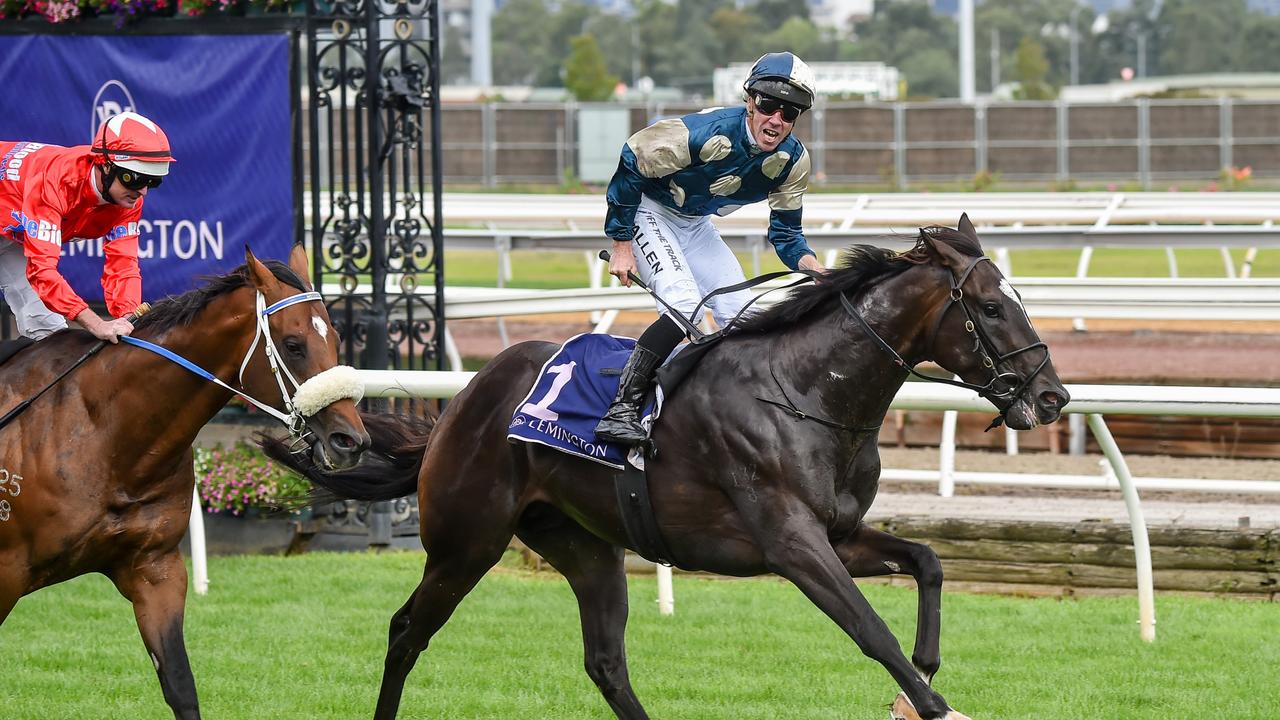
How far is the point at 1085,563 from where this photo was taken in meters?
6.34

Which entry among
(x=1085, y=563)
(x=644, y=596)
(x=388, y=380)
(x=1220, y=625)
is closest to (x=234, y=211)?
(x=388, y=380)

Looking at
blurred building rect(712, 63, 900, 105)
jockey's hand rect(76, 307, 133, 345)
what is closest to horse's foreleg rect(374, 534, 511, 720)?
jockey's hand rect(76, 307, 133, 345)

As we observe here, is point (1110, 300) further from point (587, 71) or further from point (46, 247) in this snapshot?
point (587, 71)

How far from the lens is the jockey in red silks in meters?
4.39

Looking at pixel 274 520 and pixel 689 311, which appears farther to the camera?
pixel 274 520

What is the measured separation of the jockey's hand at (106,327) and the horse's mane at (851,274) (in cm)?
166

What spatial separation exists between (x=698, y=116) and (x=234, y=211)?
12.2 ft

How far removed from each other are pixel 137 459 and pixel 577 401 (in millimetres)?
1182

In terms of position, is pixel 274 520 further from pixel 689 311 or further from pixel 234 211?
pixel 689 311

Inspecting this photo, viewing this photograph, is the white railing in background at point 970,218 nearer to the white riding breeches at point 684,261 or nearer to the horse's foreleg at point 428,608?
the white riding breeches at point 684,261

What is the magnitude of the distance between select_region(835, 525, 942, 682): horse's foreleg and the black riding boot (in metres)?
0.63

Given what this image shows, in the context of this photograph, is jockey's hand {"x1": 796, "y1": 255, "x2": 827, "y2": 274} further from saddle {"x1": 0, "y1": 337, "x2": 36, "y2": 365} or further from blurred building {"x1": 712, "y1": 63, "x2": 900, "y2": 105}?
blurred building {"x1": 712, "y1": 63, "x2": 900, "y2": 105}

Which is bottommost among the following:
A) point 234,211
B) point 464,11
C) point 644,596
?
point 644,596

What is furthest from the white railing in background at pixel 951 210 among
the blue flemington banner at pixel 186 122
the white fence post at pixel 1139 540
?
the white fence post at pixel 1139 540
